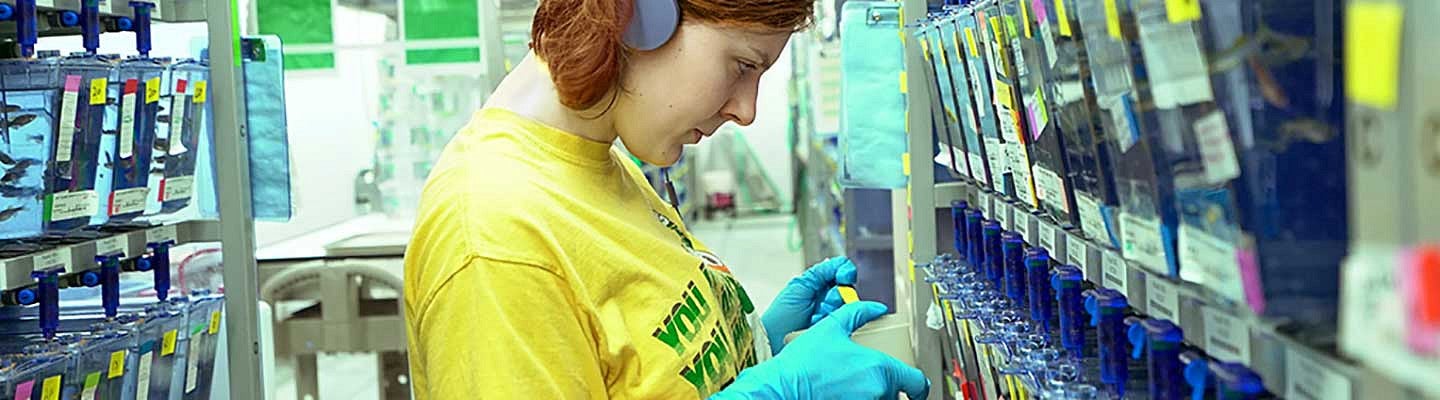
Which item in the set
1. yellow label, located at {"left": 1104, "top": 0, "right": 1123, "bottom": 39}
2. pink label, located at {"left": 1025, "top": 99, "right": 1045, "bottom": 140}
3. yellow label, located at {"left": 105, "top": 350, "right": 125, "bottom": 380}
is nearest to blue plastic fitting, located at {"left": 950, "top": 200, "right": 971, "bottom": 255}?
pink label, located at {"left": 1025, "top": 99, "right": 1045, "bottom": 140}

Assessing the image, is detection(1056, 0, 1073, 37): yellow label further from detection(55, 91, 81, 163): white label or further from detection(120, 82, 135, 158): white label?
detection(120, 82, 135, 158): white label

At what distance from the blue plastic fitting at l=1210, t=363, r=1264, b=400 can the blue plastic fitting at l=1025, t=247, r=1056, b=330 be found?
64 centimetres

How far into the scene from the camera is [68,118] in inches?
85.5

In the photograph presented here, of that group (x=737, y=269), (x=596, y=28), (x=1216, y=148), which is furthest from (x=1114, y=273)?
(x=737, y=269)

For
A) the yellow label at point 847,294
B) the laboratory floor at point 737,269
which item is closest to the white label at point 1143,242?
the yellow label at point 847,294

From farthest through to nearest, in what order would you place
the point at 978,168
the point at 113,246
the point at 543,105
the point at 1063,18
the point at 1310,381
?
1. the point at 113,246
2. the point at 978,168
3. the point at 543,105
4. the point at 1063,18
5. the point at 1310,381

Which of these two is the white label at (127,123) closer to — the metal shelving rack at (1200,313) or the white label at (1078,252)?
the metal shelving rack at (1200,313)

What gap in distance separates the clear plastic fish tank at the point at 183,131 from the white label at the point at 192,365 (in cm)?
28

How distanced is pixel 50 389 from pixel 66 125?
17.3 inches

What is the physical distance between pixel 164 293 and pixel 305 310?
2.34 meters

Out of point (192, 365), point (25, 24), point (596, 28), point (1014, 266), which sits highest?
point (25, 24)

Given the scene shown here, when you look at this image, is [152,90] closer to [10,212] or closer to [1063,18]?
[10,212]

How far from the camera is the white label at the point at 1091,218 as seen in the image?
4.05ft

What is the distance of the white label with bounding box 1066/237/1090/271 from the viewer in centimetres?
136
